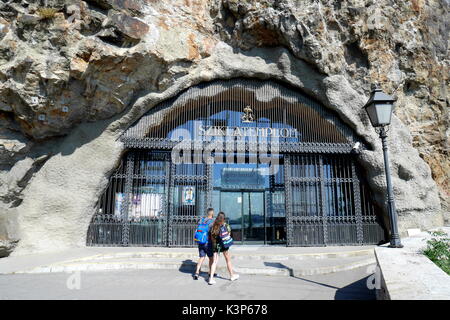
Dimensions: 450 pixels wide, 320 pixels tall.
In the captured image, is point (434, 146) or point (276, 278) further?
point (434, 146)

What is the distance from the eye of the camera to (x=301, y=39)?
32.7 ft

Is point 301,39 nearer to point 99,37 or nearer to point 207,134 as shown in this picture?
point 207,134

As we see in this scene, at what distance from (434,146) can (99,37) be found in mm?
12601

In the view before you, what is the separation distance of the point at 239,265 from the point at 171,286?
88.2 inches

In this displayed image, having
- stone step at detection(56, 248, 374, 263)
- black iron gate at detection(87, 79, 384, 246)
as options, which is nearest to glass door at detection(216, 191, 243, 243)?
black iron gate at detection(87, 79, 384, 246)

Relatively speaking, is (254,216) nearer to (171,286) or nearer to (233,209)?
(233,209)

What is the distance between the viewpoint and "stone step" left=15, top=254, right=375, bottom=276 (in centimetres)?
633

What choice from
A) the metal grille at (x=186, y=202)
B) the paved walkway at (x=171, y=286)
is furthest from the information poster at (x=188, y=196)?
the paved walkway at (x=171, y=286)

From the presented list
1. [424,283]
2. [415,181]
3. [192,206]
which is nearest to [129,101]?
[192,206]

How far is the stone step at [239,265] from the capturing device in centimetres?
633

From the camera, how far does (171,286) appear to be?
528cm

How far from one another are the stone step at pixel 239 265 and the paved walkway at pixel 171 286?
22 cm

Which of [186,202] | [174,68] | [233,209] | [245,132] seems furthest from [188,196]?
[174,68]

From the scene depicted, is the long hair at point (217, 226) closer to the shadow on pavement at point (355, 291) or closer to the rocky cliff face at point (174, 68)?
the shadow on pavement at point (355, 291)
